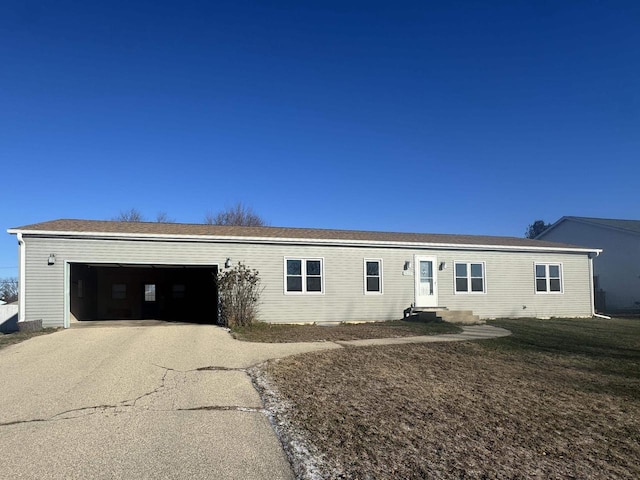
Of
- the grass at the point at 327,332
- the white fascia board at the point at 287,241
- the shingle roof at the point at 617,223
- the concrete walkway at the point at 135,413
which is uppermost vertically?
the shingle roof at the point at 617,223

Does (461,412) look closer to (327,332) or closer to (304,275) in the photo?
(327,332)

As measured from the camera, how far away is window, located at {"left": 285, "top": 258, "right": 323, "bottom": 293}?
1612cm

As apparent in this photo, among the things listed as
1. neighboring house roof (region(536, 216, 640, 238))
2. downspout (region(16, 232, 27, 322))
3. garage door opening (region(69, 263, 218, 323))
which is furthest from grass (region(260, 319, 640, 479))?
neighboring house roof (region(536, 216, 640, 238))

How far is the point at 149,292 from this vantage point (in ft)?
72.3

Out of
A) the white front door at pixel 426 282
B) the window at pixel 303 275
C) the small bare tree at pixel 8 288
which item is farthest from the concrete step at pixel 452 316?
the small bare tree at pixel 8 288

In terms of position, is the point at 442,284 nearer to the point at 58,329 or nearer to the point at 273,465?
the point at 58,329

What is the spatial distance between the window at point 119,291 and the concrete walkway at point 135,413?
460 inches

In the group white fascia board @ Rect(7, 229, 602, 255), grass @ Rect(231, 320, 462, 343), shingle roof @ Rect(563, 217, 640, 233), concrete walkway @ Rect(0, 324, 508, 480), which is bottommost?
grass @ Rect(231, 320, 462, 343)

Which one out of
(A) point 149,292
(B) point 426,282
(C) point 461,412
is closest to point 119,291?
(A) point 149,292

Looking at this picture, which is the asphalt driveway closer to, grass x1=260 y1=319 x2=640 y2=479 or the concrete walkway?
the concrete walkway

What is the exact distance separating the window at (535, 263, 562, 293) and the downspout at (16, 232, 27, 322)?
59.8 ft

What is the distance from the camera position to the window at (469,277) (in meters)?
18.2

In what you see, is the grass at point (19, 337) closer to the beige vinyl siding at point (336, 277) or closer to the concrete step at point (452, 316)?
the beige vinyl siding at point (336, 277)

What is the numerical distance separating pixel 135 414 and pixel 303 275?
10962 millimetres
